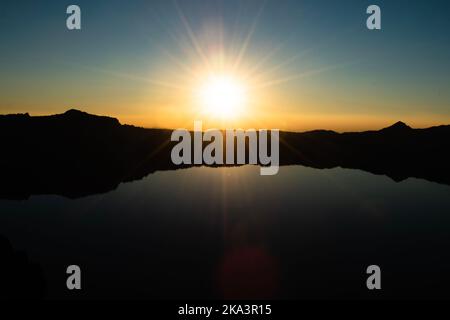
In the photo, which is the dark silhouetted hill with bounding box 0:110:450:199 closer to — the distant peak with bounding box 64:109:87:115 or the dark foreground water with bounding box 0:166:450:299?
the distant peak with bounding box 64:109:87:115

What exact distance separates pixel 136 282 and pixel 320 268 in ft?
61.2

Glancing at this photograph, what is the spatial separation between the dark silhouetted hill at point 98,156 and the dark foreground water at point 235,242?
104 ft

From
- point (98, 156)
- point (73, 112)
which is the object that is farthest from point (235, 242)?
point (73, 112)

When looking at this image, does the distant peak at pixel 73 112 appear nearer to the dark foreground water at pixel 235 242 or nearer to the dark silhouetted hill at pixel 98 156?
the dark silhouetted hill at pixel 98 156

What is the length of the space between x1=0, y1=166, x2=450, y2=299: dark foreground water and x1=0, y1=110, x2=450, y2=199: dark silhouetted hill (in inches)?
1245

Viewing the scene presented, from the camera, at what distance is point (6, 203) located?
244 feet

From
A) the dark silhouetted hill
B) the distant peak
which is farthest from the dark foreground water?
the distant peak

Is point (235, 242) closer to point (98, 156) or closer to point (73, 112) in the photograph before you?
point (98, 156)

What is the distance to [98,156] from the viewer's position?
149000 millimetres

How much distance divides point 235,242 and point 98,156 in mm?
111847

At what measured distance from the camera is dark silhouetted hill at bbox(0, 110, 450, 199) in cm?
11044

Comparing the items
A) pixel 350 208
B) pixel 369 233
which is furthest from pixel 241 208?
pixel 369 233

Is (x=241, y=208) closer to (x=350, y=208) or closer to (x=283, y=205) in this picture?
(x=283, y=205)

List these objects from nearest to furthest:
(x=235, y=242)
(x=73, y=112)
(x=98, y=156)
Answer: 1. (x=235, y=242)
2. (x=98, y=156)
3. (x=73, y=112)
